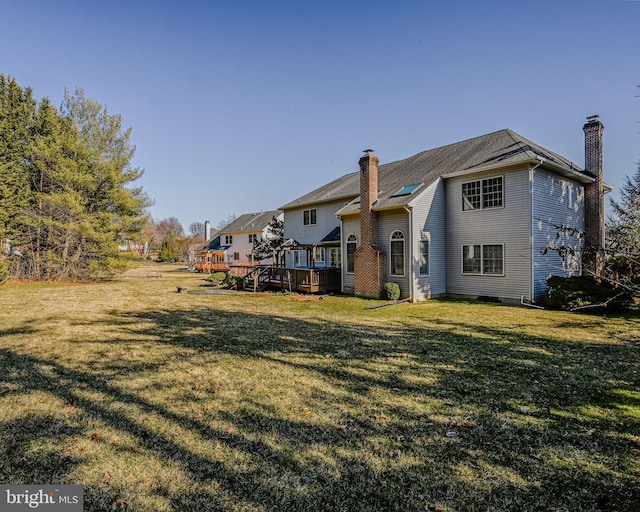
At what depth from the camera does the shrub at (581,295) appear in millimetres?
11242

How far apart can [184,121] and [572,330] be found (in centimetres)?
1816

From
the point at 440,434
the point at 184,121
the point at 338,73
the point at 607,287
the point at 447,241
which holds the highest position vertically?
the point at 338,73

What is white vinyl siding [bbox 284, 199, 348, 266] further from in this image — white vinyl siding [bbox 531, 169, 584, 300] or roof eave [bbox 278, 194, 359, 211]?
white vinyl siding [bbox 531, 169, 584, 300]

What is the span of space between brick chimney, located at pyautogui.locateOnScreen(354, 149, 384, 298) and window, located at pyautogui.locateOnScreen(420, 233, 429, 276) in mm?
1738

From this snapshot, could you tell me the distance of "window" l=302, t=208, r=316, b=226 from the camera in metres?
22.2

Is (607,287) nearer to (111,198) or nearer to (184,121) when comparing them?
(184,121)

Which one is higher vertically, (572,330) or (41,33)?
(41,33)

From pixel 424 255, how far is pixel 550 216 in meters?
5.17

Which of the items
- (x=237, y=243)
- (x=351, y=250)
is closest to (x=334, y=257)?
(x=351, y=250)

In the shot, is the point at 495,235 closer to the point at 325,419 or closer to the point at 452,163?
the point at 452,163

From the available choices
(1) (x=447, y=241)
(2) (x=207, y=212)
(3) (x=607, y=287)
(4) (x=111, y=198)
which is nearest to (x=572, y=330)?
(3) (x=607, y=287)

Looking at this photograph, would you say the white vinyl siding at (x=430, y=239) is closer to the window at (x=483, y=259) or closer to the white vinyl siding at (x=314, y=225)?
the window at (x=483, y=259)

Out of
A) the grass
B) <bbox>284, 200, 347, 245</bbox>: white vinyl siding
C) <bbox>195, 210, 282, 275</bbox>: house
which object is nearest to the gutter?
the grass

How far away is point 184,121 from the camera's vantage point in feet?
55.4
